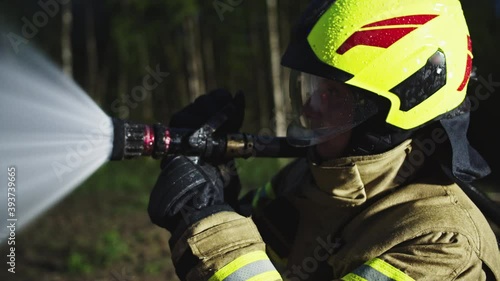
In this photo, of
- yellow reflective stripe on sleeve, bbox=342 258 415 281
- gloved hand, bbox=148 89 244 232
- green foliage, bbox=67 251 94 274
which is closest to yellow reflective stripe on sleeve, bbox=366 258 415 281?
yellow reflective stripe on sleeve, bbox=342 258 415 281

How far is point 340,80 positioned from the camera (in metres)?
2.24

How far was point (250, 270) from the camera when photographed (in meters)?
1.96

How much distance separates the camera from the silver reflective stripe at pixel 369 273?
1927 mm

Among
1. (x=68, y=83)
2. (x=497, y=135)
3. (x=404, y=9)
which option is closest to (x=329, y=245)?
(x=404, y=9)

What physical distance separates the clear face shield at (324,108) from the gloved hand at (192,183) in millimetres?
277

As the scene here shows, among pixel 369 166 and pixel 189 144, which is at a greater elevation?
pixel 189 144

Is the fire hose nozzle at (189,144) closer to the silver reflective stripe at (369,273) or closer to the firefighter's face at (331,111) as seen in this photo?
the firefighter's face at (331,111)

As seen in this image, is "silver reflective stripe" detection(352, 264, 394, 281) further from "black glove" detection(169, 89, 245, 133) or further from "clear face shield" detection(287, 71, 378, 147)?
"black glove" detection(169, 89, 245, 133)

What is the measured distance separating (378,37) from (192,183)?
93 centimetres

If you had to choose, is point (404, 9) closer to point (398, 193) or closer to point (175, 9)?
point (398, 193)

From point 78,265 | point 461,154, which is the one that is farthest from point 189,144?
point 78,265

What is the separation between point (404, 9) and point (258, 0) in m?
21.1

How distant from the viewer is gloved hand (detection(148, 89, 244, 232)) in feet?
6.96

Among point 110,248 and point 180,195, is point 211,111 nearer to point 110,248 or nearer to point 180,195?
point 180,195
